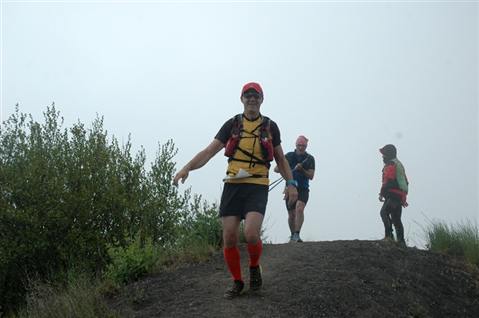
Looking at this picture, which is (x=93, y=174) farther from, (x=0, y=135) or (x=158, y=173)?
(x=0, y=135)

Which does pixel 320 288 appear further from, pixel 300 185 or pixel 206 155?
pixel 300 185

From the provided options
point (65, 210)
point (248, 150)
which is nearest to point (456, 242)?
point (248, 150)

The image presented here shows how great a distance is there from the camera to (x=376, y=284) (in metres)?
5.92

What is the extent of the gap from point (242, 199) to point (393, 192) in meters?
4.69

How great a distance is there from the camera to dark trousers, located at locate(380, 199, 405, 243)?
904 cm

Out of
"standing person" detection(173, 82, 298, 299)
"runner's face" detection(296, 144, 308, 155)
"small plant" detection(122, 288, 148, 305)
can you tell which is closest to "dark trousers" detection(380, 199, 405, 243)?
"runner's face" detection(296, 144, 308, 155)

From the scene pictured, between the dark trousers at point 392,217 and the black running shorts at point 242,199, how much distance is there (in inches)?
178

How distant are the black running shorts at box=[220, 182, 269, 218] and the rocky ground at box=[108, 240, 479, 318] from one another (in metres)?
0.86

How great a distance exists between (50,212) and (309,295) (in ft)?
44.1

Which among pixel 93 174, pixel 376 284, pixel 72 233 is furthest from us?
pixel 93 174

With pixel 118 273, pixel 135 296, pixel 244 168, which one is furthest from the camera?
pixel 118 273

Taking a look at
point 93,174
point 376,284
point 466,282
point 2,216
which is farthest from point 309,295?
point 93,174

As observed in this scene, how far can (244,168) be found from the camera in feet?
16.8

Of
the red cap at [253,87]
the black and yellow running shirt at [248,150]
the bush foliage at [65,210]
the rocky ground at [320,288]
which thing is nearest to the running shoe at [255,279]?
the rocky ground at [320,288]
